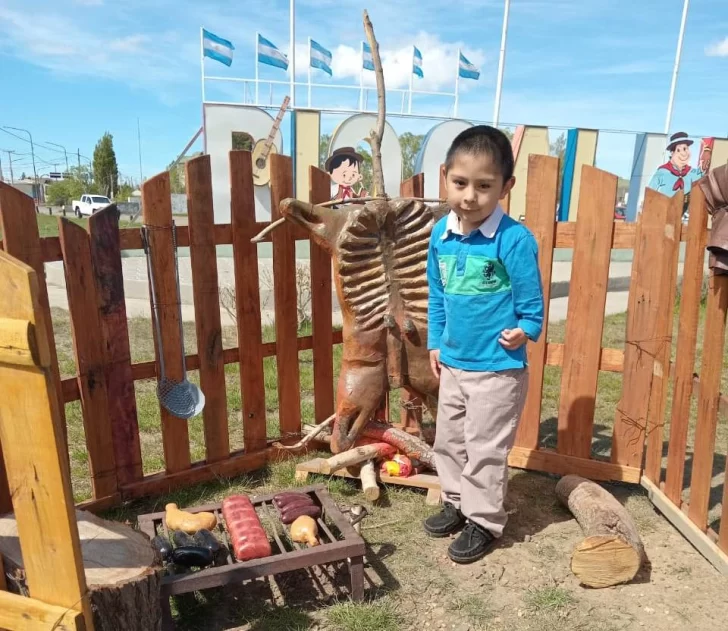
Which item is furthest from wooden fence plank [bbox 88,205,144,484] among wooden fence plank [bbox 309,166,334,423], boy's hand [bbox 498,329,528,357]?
boy's hand [bbox 498,329,528,357]

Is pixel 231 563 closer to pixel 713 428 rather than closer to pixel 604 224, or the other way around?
pixel 713 428

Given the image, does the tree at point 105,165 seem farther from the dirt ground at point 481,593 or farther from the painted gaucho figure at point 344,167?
the dirt ground at point 481,593

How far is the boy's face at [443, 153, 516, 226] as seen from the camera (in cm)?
253

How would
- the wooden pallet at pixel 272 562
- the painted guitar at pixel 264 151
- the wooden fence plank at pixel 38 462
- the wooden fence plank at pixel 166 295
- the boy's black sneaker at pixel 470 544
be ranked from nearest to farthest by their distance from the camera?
the wooden fence plank at pixel 38 462, the wooden pallet at pixel 272 562, the boy's black sneaker at pixel 470 544, the wooden fence plank at pixel 166 295, the painted guitar at pixel 264 151

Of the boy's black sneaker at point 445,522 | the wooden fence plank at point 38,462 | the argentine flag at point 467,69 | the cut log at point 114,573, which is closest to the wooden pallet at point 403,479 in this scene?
the boy's black sneaker at point 445,522

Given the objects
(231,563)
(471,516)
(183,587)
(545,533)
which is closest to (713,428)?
A: (545,533)

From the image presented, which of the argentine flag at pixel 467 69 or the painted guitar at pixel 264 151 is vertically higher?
the argentine flag at pixel 467 69

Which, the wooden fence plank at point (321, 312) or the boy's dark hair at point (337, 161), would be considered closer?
the wooden fence plank at point (321, 312)

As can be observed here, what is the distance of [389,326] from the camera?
3.32 m

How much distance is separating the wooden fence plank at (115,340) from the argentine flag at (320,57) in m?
13.7

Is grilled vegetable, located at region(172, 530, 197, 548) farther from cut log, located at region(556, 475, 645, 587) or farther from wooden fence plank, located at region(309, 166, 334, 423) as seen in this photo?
cut log, located at region(556, 475, 645, 587)

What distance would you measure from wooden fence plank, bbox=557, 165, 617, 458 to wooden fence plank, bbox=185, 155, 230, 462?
2064mm

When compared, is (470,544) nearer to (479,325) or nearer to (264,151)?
(479,325)

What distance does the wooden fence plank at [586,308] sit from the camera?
341 centimetres
